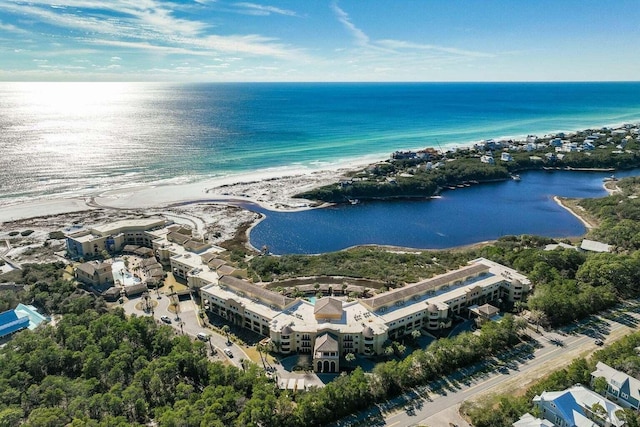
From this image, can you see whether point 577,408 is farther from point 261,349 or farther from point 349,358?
point 261,349

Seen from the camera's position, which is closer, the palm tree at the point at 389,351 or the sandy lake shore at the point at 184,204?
the palm tree at the point at 389,351

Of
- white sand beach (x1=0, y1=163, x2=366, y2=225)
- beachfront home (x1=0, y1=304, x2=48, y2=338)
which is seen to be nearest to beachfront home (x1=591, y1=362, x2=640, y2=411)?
beachfront home (x1=0, y1=304, x2=48, y2=338)

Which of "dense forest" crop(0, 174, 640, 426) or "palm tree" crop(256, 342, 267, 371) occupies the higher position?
"dense forest" crop(0, 174, 640, 426)

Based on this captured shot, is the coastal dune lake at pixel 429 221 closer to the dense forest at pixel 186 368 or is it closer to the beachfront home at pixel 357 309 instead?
the dense forest at pixel 186 368

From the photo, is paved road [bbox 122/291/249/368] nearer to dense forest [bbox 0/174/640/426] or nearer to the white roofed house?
dense forest [bbox 0/174/640/426]

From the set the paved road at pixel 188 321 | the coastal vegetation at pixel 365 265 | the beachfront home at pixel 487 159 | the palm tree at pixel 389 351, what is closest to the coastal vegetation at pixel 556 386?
the palm tree at pixel 389 351

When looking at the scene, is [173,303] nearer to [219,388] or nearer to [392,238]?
[219,388]

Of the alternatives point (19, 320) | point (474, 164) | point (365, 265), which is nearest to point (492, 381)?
point (365, 265)
